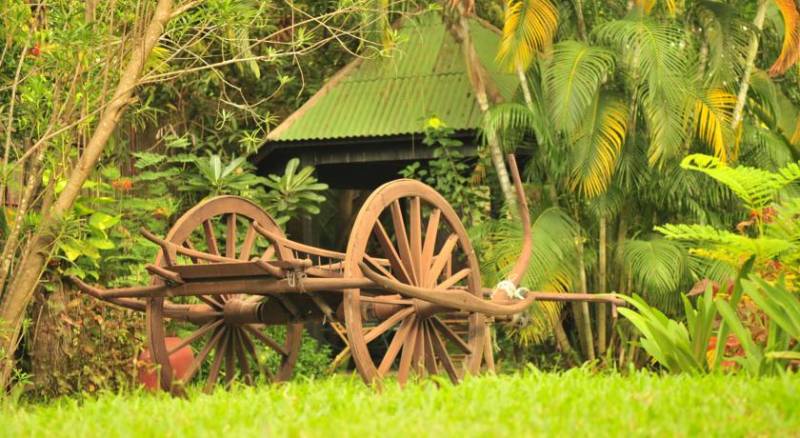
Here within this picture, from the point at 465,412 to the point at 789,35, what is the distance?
751 centimetres

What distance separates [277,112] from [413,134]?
2.24 metres

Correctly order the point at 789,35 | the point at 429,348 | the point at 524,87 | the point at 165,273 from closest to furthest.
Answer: the point at 165,273 → the point at 429,348 → the point at 789,35 → the point at 524,87

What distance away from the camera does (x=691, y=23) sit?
12.8 meters

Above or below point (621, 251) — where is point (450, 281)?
above

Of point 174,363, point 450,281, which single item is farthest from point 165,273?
point 174,363

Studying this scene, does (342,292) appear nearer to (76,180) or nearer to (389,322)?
(389,322)

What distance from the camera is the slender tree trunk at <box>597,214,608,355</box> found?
11539 mm

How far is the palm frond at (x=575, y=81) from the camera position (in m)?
10.7

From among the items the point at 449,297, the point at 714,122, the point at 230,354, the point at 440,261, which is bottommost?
the point at 230,354

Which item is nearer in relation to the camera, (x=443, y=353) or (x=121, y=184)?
(x=443, y=353)

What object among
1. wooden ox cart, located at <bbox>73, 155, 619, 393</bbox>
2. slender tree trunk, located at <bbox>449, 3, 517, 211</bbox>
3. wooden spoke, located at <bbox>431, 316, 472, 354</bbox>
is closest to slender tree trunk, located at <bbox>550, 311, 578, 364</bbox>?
slender tree trunk, located at <bbox>449, 3, 517, 211</bbox>

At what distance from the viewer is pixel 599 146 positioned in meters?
11.0

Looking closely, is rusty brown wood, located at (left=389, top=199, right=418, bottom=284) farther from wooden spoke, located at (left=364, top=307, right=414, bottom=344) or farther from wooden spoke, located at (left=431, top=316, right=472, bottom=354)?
wooden spoke, located at (left=431, top=316, right=472, bottom=354)

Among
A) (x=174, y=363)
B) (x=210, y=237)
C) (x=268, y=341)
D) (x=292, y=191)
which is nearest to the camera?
(x=210, y=237)
